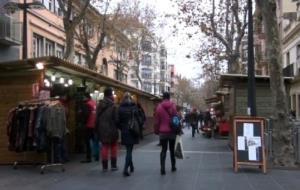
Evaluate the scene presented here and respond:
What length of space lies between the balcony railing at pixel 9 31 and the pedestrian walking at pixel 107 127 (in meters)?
20.2

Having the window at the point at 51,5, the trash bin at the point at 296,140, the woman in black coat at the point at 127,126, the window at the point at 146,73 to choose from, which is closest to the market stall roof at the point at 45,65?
the woman in black coat at the point at 127,126

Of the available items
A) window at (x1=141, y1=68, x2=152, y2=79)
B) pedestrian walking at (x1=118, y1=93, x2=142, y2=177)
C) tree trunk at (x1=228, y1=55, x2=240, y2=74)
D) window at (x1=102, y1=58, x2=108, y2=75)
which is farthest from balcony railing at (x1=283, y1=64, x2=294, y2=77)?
window at (x1=141, y1=68, x2=152, y2=79)

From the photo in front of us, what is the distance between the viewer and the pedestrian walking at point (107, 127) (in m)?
13.6

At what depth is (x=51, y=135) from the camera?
13.9 m

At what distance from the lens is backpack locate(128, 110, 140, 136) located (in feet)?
43.2

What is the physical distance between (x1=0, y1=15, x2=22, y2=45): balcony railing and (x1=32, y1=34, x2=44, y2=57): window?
2.92 metres

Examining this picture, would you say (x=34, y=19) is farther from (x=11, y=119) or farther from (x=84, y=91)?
(x=11, y=119)

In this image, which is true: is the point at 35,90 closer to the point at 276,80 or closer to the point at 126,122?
the point at 126,122

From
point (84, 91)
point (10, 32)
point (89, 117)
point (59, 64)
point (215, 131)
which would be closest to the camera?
point (59, 64)

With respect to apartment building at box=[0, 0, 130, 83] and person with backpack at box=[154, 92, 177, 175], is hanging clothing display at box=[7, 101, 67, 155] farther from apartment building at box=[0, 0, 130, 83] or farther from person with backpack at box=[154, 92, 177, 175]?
apartment building at box=[0, 0, 130, 83]

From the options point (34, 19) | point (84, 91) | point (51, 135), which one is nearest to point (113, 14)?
point (34, 19)

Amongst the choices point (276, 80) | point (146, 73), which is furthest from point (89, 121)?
point (146, 73)

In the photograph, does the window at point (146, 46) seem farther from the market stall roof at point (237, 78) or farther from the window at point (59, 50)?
the market stall roof at point (237, 78)

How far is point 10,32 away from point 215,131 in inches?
520
